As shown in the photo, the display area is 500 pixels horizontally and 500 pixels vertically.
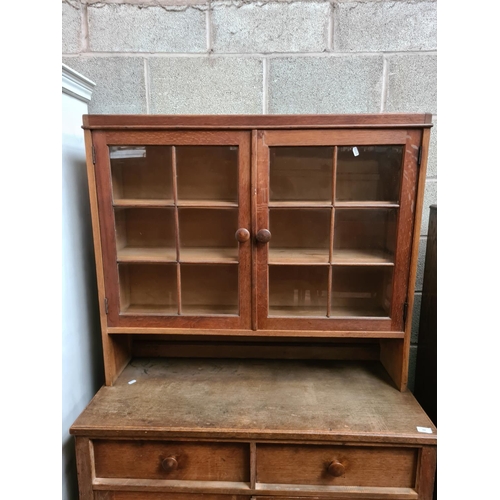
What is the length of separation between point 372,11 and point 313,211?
28.7 inches

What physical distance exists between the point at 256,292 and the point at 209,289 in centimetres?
16

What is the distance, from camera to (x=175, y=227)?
3.46 ft

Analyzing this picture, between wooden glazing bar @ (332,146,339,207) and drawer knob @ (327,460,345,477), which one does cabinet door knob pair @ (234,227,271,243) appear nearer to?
wooden glazing bar @ (332,146,339,207)

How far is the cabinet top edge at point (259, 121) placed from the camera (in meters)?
0.94

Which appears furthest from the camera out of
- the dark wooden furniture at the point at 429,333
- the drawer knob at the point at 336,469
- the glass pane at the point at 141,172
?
the dark wooden furniture at the point at 429,333

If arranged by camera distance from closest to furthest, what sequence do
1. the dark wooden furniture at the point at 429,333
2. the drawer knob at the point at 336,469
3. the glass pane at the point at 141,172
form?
the drawer knob at the point at 336,469 → the glass pane at the point at 141,172 → the dark wooden furniture at the point at 429,333

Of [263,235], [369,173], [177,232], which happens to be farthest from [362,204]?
[177,232]

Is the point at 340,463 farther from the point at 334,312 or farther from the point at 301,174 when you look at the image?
the point at 301,174

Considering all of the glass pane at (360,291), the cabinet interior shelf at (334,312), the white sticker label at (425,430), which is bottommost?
the white sticker label at (425,430)

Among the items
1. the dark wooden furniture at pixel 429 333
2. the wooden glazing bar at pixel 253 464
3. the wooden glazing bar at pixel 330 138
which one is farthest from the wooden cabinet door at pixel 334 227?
the wooden glazing bar at pixel 253 464

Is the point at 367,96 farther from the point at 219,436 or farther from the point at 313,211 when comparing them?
the point at 219,436

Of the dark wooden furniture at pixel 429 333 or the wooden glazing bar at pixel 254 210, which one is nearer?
the wooden glazing bar at pixel 254 210

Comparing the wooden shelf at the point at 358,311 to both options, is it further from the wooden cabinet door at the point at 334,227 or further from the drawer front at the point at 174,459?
the drawer front at the point at 174,459

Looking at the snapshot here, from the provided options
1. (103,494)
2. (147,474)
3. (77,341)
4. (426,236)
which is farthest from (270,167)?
(103,494)
